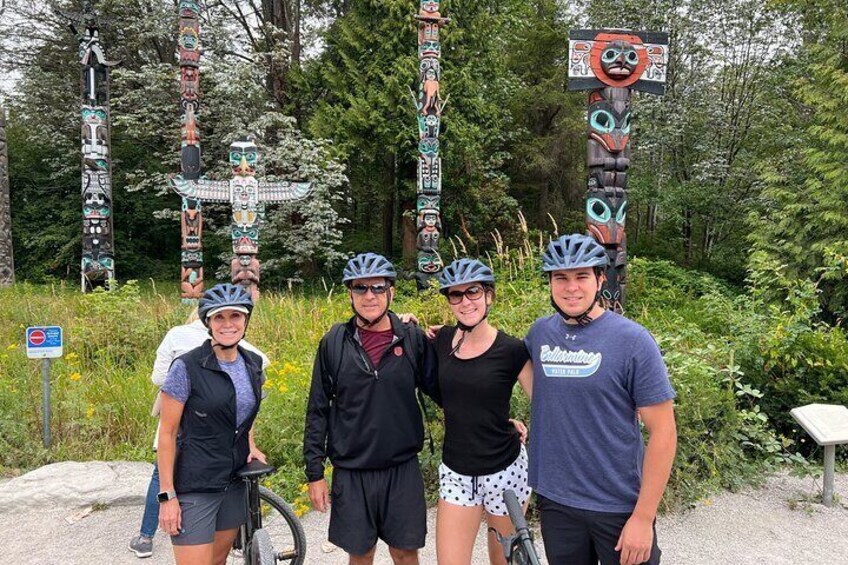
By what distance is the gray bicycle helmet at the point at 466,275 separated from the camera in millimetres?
2537

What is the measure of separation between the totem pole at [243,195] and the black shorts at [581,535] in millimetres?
8187

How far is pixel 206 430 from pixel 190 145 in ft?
31.3

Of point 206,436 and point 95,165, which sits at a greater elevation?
point 95,165

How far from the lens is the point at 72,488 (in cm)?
429

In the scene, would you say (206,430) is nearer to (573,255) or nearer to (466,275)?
(466,275)

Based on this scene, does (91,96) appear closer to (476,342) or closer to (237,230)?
(237,230)

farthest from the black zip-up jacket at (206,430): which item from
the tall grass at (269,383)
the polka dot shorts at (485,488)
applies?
the tall grass at (269,383)

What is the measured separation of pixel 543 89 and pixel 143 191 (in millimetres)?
13061

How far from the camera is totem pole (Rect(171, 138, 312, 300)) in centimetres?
983

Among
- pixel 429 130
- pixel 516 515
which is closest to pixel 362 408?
pixel 516 515

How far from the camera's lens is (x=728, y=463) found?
4535 mm

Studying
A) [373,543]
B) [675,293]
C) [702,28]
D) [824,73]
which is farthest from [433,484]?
[702,28]

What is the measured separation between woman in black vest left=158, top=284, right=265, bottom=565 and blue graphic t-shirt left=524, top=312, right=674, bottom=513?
1.35 meters

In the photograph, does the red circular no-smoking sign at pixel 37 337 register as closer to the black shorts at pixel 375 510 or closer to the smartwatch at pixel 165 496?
the smartwatch at pixel 165 496
